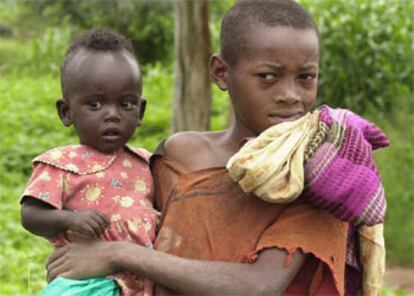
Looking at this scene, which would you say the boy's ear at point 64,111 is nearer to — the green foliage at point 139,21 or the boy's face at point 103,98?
the boy's face at point 103,98

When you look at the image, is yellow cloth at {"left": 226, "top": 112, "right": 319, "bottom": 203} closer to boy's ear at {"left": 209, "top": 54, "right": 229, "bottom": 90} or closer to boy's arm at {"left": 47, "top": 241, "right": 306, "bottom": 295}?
boy's arm at {"left": 47, "top": 241, "right": 306, "bottom": 295}

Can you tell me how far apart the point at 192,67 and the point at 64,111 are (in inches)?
A: 173

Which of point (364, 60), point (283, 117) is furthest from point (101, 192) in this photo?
point (364, 60)

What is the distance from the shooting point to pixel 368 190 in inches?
79.9

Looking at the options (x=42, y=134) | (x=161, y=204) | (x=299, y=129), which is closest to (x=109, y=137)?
(x=161, y=204)

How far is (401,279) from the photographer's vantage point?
695 cm

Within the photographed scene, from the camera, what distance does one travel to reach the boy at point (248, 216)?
2.07 meters

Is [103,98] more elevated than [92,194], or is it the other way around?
[103,98]

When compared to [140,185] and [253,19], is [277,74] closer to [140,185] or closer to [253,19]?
[253,19]

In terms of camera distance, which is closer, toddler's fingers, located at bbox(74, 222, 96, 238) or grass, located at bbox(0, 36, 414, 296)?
toddler's fingers, located at bbox(74, 222, 96, 238)

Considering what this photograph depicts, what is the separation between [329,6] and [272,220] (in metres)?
7.63

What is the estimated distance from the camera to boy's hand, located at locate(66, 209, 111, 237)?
2.17 metres

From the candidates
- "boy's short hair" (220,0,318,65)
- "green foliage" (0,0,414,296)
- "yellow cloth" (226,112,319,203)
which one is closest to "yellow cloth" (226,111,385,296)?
"yellow cloth" (226,112,319,203)

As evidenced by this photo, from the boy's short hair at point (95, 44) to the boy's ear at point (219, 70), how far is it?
1.04 ft
